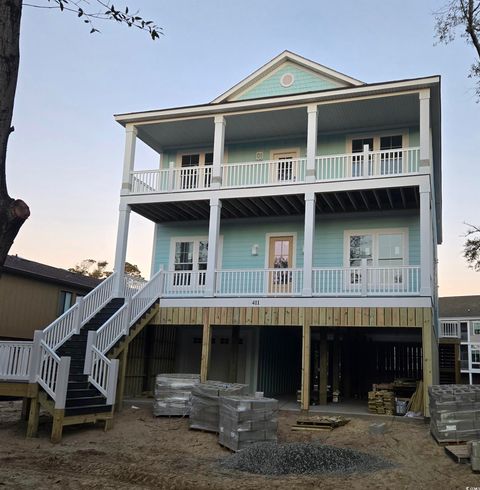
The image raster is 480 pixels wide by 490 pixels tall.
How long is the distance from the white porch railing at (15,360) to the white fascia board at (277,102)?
9642mm

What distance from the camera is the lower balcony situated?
15.6 metres

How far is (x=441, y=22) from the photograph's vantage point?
517 inches

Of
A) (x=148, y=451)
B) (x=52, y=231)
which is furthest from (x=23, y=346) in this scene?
(x=52, y=231)

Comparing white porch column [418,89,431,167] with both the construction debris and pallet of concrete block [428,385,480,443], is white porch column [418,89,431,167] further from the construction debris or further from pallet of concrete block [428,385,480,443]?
the construction debris

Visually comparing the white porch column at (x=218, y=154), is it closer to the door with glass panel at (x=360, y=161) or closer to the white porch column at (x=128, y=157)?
the white porch column at (x=128, y=157)

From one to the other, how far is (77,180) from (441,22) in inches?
559

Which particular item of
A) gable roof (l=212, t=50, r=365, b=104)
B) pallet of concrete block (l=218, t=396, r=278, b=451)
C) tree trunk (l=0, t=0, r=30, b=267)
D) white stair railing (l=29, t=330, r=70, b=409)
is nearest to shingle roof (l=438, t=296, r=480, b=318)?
gable roof (l=212, t=50, r=365, b=104)

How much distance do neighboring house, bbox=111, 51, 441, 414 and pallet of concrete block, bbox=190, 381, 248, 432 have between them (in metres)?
2.92

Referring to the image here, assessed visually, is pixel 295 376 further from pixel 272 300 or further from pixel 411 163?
pixel 411 163

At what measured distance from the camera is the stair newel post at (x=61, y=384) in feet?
37.0

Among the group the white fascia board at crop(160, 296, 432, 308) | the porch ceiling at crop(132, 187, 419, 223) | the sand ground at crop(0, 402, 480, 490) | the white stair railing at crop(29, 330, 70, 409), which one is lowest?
the sand ground at crop(0, 402, 480, 490)

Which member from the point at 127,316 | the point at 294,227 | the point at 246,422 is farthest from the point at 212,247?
the point at 246,422

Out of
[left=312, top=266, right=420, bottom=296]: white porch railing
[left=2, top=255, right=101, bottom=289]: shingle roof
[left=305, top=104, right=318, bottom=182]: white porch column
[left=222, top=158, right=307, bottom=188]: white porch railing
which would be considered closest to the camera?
[left=312, top=266, right=420, bottom=296]: white porch railing

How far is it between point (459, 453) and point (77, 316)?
32.3 feet
